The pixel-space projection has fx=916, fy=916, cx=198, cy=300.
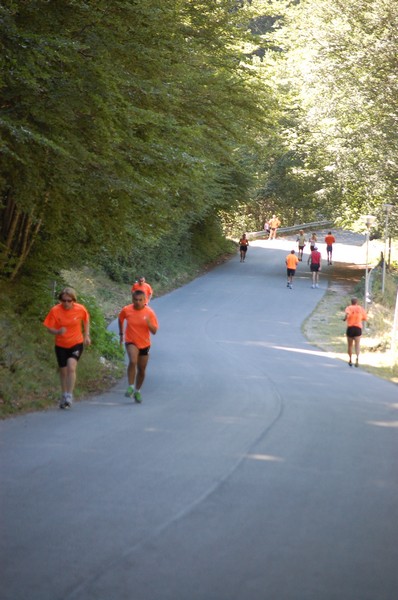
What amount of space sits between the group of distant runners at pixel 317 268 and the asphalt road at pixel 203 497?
23.7 feet

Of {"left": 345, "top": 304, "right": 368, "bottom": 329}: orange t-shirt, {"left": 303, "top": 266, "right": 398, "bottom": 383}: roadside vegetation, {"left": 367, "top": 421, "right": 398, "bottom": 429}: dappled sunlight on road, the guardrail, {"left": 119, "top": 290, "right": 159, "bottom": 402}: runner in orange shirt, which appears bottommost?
{"left": 303, "top": 266, "right": 398, "bottom": 383}: roadside vegetation

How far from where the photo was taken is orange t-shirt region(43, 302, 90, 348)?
42.0ft

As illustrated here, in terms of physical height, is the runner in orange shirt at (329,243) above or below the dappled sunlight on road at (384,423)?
above

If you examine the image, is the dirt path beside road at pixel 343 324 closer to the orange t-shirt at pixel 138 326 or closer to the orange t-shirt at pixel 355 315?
the orange t-shirt at pixel 355 315

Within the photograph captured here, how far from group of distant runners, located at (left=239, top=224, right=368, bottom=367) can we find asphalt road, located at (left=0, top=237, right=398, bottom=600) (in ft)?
23.7

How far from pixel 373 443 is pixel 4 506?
537 centimetres

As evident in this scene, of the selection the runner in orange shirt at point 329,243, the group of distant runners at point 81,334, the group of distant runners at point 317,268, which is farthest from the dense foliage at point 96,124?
the runner in orange shirt at point 329,243

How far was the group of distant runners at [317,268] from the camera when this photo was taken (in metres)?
23.2

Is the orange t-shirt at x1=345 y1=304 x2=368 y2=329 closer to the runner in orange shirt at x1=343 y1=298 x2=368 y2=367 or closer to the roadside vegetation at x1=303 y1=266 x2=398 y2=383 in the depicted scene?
the runner in orange shirt at x1=343 y1=298 x2=368 y2=367

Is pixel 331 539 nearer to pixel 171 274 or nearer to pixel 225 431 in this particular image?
pixel 225 431

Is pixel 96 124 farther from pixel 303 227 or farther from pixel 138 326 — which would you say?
pixel 303 227

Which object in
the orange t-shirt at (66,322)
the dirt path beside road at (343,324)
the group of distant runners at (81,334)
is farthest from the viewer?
the dirt path beside road at (343,324)

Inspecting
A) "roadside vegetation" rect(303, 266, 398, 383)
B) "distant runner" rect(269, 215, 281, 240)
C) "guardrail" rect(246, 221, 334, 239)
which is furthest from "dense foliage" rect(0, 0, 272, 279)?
"guardrail" rect(246, 221, 334, 239)

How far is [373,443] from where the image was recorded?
10953 millimetres
